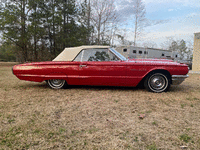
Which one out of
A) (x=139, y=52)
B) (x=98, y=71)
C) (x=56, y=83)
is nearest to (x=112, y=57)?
(x=98, y=71)

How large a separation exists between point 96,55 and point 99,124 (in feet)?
7.38

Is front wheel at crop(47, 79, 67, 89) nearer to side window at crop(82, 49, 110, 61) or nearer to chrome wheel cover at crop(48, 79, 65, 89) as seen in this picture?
chrome wheel cover at crop(48, 79, 65, 89)

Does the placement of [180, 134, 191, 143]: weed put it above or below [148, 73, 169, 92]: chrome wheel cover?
below

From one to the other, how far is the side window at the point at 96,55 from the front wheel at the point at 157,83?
1.30 meters

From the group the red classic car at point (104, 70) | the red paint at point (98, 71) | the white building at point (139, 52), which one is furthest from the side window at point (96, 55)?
the white building at point (139, 52)

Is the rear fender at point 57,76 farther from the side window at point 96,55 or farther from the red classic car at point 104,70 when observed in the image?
the side window at point 96,55

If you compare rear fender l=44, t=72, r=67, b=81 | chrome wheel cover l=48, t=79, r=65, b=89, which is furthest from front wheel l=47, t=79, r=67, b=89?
rear fender l=44, t=72, r=67, b=81

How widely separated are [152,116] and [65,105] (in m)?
1.64

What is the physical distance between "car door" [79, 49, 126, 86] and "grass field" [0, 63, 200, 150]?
78 centimetres

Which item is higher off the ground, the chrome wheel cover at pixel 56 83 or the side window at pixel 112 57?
the side window at pixel 112 57

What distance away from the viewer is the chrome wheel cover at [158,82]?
11.4 feet

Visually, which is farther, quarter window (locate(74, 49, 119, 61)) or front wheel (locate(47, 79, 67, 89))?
front wheel (locate(47, 79, 67, 89))

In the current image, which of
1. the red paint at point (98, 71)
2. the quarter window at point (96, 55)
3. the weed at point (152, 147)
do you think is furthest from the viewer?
the quarter window at point (96, 55)

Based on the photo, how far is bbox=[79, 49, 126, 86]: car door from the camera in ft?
11.2
